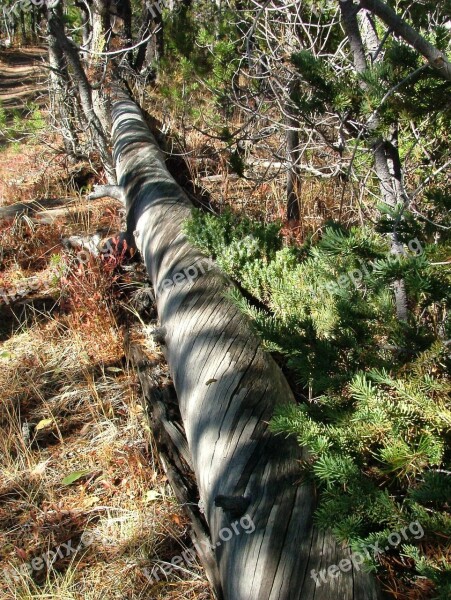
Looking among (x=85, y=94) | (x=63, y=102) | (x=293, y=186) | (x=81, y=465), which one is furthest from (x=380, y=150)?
(x=63, y=102)

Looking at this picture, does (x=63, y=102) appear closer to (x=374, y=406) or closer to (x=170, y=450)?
(x=170, y=450)

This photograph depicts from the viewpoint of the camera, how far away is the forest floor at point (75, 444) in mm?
2273

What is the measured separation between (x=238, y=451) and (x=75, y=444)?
1.23m

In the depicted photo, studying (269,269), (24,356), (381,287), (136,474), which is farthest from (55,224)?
(381,287)

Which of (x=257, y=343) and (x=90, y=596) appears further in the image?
(x=257, y=343)

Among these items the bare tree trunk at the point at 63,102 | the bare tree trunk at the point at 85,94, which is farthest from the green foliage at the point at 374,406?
the bare tree trunk at the point at 63,102

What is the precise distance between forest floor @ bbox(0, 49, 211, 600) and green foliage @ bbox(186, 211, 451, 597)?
903 mm

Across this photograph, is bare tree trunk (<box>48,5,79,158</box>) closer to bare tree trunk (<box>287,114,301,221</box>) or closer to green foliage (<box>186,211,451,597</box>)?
bare tree trunk (<box>287,114,301,221</box>)

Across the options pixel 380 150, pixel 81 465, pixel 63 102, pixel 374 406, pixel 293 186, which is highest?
pixel 63 102

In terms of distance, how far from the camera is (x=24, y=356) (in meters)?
3.69

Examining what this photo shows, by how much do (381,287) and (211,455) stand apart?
0.99 m

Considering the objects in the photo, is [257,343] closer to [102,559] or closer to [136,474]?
[136,474]

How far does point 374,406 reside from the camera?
1690mm

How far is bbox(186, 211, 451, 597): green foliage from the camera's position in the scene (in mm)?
1549
